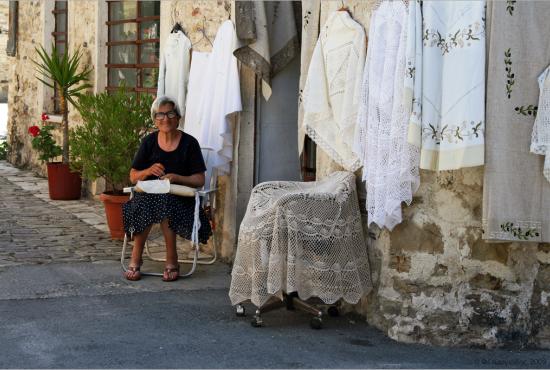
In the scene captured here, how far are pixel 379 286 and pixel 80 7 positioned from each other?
7.15 metres

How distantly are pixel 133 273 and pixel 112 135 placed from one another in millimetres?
1878

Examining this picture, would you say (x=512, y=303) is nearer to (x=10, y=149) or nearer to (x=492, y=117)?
(x=492, y=117)

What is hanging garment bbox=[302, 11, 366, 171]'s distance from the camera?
5.41 m

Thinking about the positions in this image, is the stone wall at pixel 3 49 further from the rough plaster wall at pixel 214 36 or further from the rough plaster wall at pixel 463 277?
the rough plaster wall at pixel 463 277

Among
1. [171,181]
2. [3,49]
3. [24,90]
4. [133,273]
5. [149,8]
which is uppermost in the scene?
[3,49]

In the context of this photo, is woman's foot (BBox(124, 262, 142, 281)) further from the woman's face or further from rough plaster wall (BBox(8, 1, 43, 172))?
rough plaster wall (BBox(8, 1, 43, 172))

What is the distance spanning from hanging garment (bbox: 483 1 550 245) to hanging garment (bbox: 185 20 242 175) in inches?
103

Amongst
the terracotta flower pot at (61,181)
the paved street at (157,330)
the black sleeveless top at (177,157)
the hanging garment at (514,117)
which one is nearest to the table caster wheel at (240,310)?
the paved street at (157,330)

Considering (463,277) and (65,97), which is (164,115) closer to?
(463,277)

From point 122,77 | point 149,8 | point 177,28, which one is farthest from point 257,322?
point 122,77

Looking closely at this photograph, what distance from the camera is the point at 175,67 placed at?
25.8 feet

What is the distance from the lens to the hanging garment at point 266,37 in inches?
266

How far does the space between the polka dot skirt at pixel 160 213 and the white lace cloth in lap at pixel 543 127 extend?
110 inches

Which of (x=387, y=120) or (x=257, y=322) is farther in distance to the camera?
(x=257, y=322)
